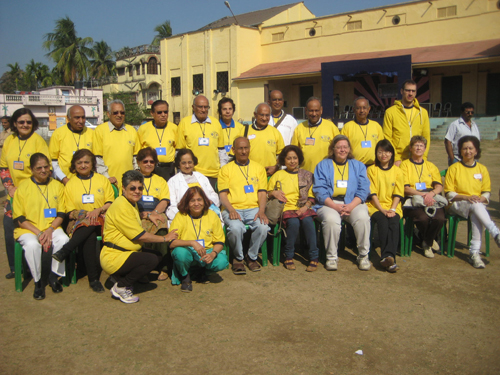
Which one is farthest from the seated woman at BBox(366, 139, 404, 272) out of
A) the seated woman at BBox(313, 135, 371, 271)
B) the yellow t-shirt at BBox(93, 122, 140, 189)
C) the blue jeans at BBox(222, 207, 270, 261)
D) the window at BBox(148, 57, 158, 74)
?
the window at BBox(148, 57, 158, 74)

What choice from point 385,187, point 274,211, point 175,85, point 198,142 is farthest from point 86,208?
point 175,85

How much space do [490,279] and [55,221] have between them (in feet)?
15.0

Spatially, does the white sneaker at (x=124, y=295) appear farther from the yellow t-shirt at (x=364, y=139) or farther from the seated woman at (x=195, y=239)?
the yellow t-shirt at (x=364, y=139)

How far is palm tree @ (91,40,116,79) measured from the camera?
A: 5050 centimetres

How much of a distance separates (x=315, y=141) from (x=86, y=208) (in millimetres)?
2936

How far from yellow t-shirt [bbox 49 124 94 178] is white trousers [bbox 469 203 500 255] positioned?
4689mm

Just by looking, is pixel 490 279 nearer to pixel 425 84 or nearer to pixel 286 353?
pixel 286 353

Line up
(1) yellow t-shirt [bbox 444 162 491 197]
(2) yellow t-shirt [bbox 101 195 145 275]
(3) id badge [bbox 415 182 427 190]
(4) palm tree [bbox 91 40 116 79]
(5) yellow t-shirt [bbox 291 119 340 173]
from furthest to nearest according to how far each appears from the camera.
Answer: (4) palm tree [bbox 91 40 116 79], (5) yellow t-shirt [bbox 291 119 340 173], (3) id badge [bbox 415 182 427 190], (1) yellow t-shirt [bbox 444 162 491 197], (2) yellow t-shirt [bbox 101 195 145 275]

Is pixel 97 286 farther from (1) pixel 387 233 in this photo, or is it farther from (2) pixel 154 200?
(1) pixel 387 233

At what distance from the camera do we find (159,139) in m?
5.53

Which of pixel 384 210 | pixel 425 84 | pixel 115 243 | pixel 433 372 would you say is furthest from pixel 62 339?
pixel 425 84

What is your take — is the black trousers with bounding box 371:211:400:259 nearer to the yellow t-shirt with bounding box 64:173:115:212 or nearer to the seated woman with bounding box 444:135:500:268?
the seated woman with bounding box 444:135:500:268

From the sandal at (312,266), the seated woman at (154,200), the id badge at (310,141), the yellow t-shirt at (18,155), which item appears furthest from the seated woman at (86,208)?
the id badge at (310,141)

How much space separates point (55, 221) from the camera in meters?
4.39
